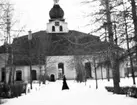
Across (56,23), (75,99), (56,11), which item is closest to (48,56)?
(56,23)

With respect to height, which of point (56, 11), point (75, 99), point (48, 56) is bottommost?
point (75, 99)

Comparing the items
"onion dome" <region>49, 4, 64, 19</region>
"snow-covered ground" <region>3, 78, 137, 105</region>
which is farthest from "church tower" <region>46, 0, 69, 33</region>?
"snow-covered ground" <region>3, 78, 137, 105</region>

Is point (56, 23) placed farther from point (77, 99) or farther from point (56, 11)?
point (77, 99)

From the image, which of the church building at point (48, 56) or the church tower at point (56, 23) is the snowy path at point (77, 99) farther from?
the church tower at point (56, 23)

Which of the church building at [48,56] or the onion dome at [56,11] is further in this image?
the onion dome at [56,11]

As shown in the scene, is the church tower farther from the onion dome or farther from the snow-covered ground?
the snow-covered ground

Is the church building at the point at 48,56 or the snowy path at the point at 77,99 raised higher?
the church building at the point at 48,56

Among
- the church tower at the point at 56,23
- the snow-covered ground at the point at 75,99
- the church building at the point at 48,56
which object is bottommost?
the snow-covered ground at the point at 75,99

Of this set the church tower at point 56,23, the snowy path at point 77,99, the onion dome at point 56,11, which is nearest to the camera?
the snowy path at point 77,99

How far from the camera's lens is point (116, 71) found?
1706 cm

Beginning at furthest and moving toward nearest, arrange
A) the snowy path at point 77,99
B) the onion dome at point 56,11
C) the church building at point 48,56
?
the onion dome at point 56,11
the church building at point 48,56
the snowy path at point 77,99

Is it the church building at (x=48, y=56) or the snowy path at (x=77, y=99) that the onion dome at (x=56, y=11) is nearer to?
the church building at (x=48, y=56)

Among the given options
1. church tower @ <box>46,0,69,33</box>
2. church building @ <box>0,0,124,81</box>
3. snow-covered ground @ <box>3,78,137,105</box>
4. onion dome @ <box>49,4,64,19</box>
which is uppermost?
onion dome @ <box>49,4,64,19</box>

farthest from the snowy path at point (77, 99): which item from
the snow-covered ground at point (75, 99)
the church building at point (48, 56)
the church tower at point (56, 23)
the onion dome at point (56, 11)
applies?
the church tower at point (56, 23)
